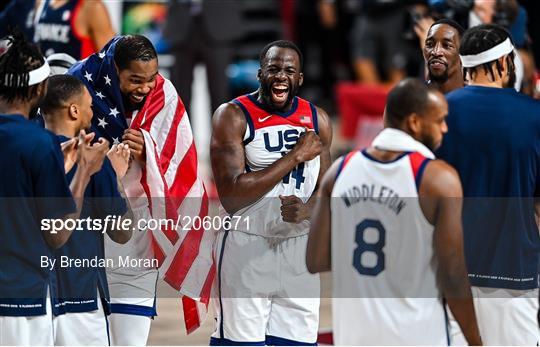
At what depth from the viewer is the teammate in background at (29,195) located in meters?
4.88

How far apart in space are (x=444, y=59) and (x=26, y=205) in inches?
93.2

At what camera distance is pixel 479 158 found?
211 inches

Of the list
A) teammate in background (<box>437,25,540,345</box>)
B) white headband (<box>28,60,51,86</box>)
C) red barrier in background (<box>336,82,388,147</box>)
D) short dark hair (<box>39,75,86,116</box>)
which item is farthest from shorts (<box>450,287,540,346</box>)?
red barrier in background (<box>336,82,388,147</box>)

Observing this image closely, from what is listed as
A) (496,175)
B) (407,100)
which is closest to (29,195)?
(407,100)

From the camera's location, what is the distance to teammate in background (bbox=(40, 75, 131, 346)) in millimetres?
5301

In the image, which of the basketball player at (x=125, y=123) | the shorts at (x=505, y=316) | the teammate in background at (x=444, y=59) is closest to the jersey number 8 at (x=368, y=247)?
the shorts at (x=505, y=316)

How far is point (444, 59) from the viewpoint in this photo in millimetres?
6227

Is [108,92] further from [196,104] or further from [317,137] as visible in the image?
[196,104]

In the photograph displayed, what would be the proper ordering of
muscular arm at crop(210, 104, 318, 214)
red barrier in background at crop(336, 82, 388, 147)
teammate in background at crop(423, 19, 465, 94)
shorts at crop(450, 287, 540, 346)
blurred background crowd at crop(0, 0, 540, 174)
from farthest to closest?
1. red barrier in background at crop(336, 82, 388, 147)
2. blurred background crowd at crop(0, 0, 540, 174)
3. teammate in background at crop(423, 19, 465, 94)
4. muscular arm at crop(210, 104, 318, 214)
5. shorts at crop(450, 287, 540, 346)

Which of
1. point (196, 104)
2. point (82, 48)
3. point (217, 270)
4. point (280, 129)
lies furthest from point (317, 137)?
point (196, 104)

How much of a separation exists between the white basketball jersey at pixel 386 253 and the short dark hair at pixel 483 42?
1223 millimetres

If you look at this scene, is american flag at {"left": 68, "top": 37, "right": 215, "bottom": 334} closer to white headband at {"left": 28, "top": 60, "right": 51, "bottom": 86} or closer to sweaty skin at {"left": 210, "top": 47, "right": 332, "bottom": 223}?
sweaty skin at {"left": 210, "top": 47, "right": 332, "bottom": 223}

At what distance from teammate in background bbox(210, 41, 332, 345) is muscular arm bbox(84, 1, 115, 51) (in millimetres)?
2365

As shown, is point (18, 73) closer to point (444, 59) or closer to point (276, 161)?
point (276, 161)
